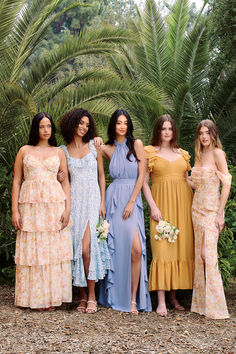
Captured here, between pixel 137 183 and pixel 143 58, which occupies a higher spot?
pixel 143 58

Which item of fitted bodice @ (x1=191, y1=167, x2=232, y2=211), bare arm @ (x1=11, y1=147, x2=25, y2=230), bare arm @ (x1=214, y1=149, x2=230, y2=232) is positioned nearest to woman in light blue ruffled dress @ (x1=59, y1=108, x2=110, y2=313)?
bare arm @ (x1=11, y1=147, x2=25, y2=230)

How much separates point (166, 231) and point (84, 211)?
0.89m

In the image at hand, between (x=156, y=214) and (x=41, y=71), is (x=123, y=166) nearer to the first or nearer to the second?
(x=156, y=214)

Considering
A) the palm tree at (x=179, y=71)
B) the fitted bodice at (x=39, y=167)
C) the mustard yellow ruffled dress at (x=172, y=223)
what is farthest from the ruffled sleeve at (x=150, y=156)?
the palm tree at (x=179, y=71)

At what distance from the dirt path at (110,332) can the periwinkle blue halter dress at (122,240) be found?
0.53ft

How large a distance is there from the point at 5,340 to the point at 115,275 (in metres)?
1.45

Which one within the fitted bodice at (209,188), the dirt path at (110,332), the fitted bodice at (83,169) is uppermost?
the fitted bodice at (83,169)

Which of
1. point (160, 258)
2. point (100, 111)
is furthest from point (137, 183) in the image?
point (100, 111)

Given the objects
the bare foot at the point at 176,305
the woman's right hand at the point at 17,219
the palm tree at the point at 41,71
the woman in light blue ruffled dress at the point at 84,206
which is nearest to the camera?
the woman's right hand at the point at 17,219

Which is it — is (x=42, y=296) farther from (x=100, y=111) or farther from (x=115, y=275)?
(x=100, y=111)

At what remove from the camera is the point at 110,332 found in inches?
185

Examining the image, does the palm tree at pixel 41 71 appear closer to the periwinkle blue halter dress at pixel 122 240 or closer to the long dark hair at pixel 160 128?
the long dark hair at pixel 160 128

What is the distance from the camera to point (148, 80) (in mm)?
10398

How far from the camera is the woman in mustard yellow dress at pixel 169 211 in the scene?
5426mm
